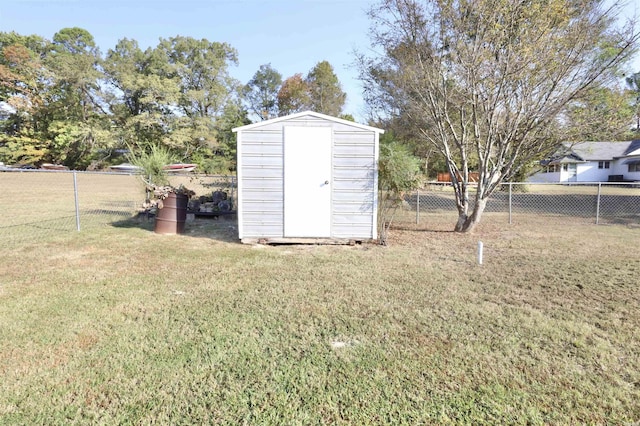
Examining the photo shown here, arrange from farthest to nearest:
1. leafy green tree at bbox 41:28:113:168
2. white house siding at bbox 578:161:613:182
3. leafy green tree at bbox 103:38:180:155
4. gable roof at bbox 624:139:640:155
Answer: white house siding at bbox 578:161:613:182 < leafy green tree at bbox 41:28:113:168 < leafy green tree at bbox 103:38:180:155 < gable roof at bbox 624:139:640:155

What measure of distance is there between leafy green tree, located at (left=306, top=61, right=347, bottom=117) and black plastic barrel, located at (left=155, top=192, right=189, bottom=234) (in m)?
31.5

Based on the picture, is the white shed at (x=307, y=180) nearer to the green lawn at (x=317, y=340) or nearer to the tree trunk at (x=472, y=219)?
the green lawn at (x=317, y=340)

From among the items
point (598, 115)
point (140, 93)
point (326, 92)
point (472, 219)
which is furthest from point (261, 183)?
point (326, 92)

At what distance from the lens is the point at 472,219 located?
7918 mm


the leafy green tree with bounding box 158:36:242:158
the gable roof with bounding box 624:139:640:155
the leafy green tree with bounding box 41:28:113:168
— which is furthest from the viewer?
the leafy green tree with bounding box 158:36:242:158

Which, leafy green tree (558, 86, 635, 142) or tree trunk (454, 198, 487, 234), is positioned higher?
leafy green tree (558, 86, 635, 142)

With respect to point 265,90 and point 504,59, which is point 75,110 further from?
point 504,59

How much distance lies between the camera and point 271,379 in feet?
7.63

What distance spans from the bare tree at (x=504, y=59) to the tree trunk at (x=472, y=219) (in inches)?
0.9

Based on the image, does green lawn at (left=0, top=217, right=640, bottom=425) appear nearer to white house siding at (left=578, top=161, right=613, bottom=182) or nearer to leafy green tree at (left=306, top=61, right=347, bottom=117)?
white house siding at (left=578, top=161, right=613, bottom=182)

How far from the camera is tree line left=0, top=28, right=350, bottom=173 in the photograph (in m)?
28.5

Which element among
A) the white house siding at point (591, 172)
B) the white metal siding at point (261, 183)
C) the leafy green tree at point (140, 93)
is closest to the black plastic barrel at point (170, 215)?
the white metal siding at point (261, 183)

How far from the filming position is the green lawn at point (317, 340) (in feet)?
6.78

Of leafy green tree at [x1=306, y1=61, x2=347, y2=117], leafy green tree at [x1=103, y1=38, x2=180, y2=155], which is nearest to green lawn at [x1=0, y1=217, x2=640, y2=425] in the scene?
leafy green tree at [x1=103, y1=38, x2=180, y2=155]
